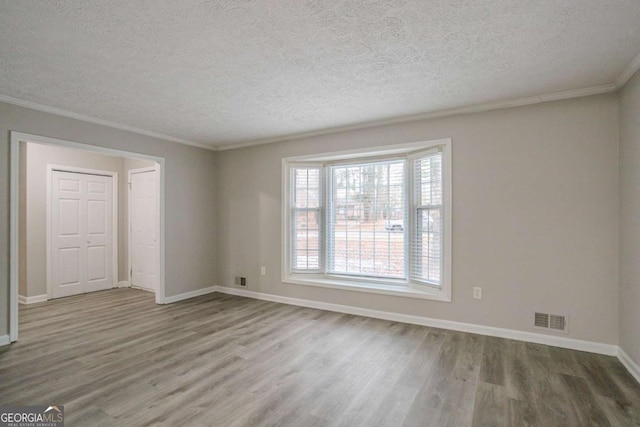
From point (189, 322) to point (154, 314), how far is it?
2.28 ft

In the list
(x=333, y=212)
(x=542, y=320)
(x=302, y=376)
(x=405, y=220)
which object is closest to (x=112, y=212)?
(x=333, y=212)

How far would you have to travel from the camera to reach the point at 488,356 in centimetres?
300

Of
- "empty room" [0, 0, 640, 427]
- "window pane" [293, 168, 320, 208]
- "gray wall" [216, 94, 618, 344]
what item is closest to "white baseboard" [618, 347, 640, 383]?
"empty room" [0, 0, 640, 427]

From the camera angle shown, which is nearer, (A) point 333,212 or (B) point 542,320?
(B) point 542,320

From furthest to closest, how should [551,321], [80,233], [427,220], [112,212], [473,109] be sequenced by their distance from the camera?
1. [112,212]
2. [80,233]
3. [427,220]
4. [473,109]
5. [551,321]

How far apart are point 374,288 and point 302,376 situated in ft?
5.99

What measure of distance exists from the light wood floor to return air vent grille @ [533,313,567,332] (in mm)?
208

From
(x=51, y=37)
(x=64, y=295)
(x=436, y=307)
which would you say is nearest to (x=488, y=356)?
(x=436, y=307)

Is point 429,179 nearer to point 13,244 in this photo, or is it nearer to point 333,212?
point 333,212

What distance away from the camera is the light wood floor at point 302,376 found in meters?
2.13

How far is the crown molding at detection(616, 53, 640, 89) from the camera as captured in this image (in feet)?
8.15

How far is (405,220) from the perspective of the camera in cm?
425

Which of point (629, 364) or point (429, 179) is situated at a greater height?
point (429, 179)

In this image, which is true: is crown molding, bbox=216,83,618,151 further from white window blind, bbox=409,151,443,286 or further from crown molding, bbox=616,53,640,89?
white window blind, bbox=409,151,443,286
